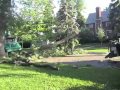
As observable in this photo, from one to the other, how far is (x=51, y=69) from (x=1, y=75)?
350cm

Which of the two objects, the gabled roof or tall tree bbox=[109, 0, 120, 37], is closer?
tall tree bbox=[109, 0, 120, 37]

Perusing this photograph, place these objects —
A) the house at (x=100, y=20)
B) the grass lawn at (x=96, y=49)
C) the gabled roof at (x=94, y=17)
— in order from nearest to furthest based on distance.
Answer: the grass lawn at (x=96, y=49) → the house at (x=100, y=20) → the gabled roof at (x=94, y=17)

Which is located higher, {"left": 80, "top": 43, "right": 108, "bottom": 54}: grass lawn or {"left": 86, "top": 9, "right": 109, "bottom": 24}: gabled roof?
{"left": 86, "top": 9, "right": 109, "bottom": 24}: gabled roof

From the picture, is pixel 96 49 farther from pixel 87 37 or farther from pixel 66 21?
pixel 87 37

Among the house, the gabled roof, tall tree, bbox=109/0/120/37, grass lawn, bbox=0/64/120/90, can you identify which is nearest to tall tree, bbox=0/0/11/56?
grass lawn, bbox=0/64/120/90

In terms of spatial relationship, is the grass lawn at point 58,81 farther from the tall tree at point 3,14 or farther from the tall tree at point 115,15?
the tall tree at point 115,15

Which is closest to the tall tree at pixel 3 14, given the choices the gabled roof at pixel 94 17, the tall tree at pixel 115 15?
the tall tree at pixel 115 15

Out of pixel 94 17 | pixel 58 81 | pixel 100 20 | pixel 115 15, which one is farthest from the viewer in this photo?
pixel 94 17

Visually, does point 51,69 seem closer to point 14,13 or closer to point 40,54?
point 14,13

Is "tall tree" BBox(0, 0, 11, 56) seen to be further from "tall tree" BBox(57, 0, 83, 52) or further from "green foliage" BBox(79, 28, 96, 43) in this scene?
"green foliage" BBox(79, 28, 96, 43)

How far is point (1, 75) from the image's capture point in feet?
43.9

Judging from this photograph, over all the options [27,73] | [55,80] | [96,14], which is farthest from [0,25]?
[96,14]

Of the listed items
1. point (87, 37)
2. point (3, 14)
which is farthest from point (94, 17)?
point (3, 14)

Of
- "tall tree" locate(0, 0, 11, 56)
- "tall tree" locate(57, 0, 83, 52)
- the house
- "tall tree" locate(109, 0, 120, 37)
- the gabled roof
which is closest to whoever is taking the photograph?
"tall tree" locate(0, 0, 11, 56)
